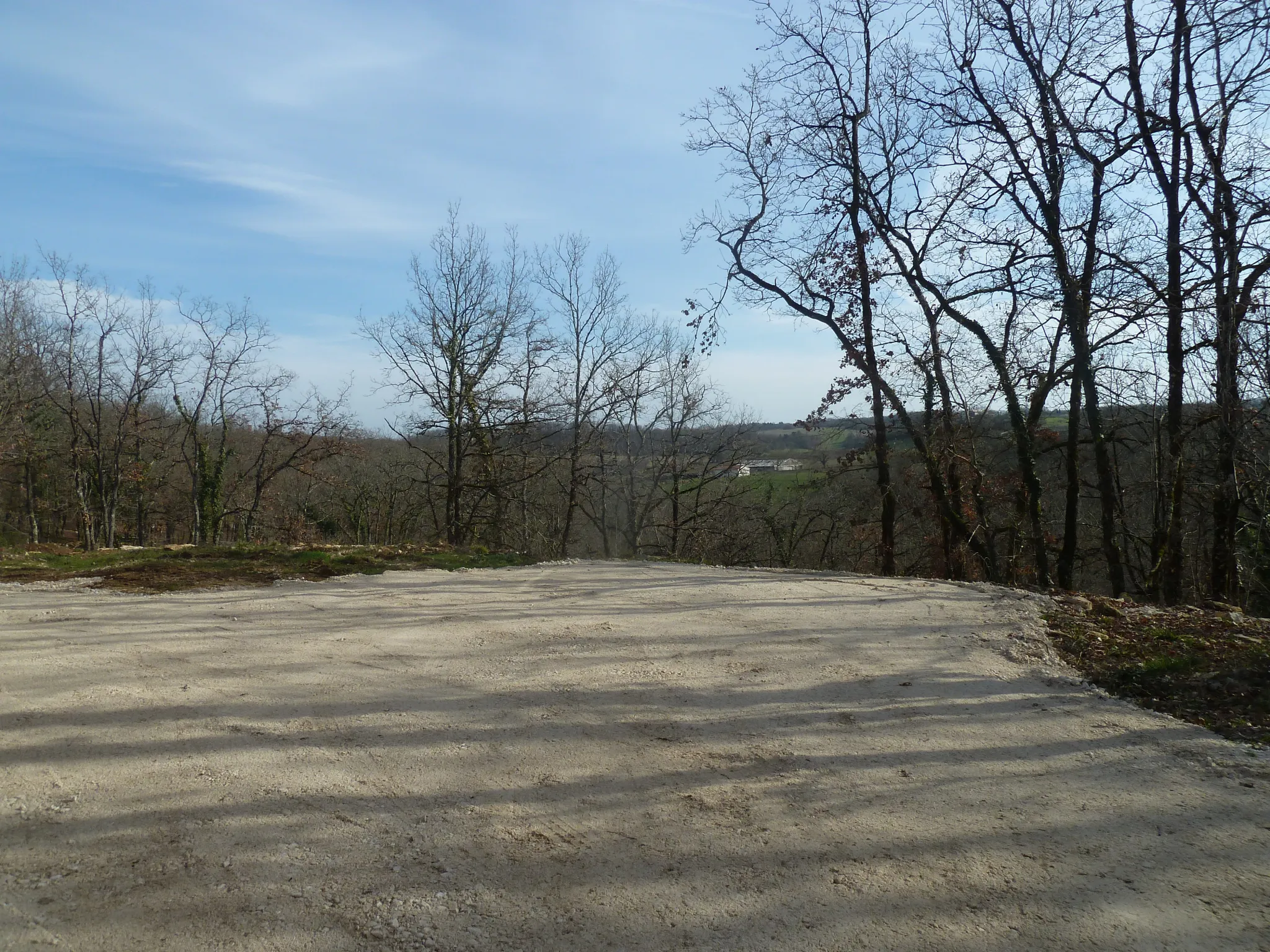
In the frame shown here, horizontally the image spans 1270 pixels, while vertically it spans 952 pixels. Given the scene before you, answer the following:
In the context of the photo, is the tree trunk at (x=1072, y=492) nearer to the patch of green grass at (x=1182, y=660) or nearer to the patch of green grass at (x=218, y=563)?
the patch of green grass at (x=1182, y=660)

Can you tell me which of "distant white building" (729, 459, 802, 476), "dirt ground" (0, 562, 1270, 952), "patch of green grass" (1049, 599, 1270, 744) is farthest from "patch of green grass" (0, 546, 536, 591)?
"distant white building" (729, 459, 802, 476)

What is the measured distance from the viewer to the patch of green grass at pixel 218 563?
8.55 metres

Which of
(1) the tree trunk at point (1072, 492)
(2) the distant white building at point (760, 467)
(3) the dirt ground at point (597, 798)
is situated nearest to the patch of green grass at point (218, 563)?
(3) the dirt ground at point (597, 798)

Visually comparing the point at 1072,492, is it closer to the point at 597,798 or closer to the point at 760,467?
the point at 597,798

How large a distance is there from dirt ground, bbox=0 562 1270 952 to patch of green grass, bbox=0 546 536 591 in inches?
81.6

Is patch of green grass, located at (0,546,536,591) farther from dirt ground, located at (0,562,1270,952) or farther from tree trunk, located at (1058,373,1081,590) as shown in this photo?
tree trunk, located at (1058,373,1081,590)

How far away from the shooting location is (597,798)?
3828mm

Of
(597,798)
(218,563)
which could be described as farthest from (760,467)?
(597,798)

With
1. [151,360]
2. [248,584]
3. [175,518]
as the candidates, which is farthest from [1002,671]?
[175,518]

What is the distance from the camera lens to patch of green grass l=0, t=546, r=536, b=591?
28.0 feet

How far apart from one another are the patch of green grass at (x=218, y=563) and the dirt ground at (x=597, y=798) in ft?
6.80

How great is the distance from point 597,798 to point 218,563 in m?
7.48

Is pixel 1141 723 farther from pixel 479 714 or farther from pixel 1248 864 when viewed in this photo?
pixel 479 714

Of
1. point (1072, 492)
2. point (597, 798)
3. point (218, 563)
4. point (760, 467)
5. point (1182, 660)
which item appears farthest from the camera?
point (760, 467)
